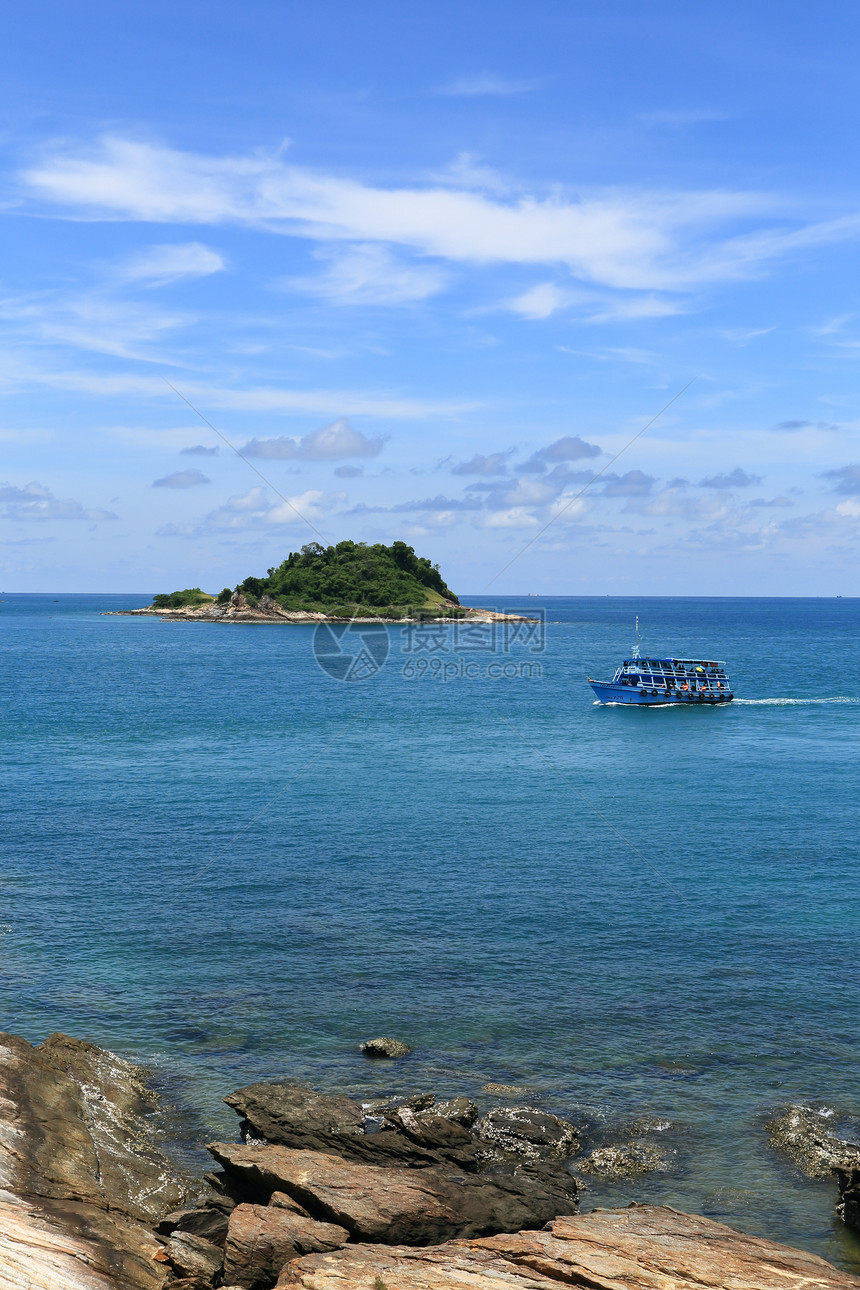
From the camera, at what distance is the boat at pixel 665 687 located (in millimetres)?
100188

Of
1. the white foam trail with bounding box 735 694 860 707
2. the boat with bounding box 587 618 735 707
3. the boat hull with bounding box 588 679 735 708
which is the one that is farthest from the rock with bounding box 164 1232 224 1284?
the white foam trail with bounding box 735 694 860 707

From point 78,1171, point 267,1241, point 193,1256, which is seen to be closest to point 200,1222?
point 193,1256

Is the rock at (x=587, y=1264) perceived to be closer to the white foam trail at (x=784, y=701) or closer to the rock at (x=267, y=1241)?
the rock at (x=267, y=1241)

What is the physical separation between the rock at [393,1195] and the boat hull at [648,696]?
3275 inches

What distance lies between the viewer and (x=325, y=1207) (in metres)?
16.5

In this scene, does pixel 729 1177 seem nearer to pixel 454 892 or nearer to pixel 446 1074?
pixel 446 1074

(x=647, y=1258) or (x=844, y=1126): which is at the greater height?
(x=647, y=1258)

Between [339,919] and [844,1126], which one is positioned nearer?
[844,1126]

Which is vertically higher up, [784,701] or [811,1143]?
[784,701]

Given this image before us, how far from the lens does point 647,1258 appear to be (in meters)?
14.9

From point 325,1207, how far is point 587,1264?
15.5 ft

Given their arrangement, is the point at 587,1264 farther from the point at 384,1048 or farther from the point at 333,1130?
the point at 384,1048

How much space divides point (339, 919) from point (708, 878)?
16.9m

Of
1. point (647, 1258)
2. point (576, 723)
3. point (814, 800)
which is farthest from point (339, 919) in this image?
point (576, 723)
